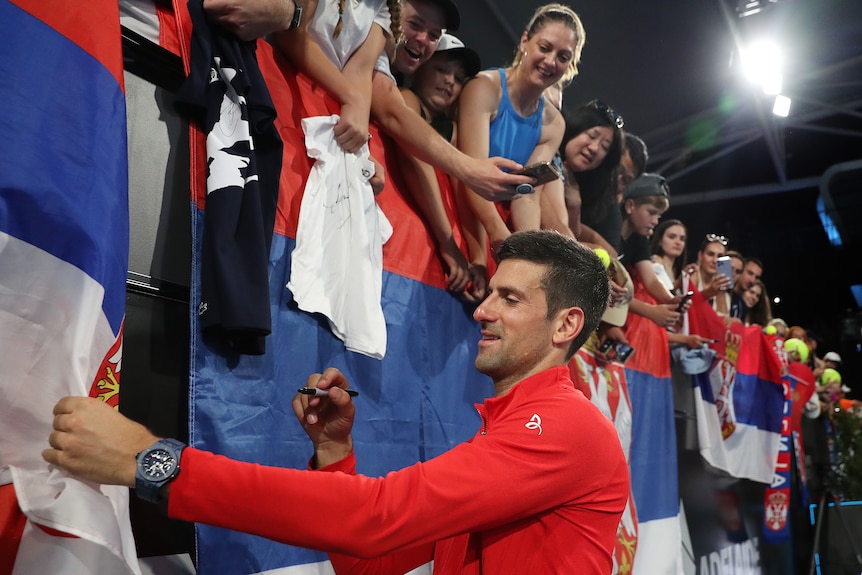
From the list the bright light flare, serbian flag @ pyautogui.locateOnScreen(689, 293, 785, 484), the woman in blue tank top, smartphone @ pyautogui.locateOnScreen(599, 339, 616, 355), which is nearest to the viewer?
the woman in blue tank top

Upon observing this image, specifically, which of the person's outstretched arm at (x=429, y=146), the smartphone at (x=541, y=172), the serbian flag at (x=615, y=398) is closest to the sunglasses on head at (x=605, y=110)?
the serbian flag at (x=615, y=398)

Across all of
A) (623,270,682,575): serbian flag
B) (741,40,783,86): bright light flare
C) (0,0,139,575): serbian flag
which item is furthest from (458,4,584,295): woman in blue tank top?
(741,40,783,86): bright light flare

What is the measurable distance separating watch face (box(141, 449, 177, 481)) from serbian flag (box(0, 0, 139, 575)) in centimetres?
31

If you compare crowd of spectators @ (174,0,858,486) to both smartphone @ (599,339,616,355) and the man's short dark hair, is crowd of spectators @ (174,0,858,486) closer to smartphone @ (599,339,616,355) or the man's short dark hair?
smartphone @ (599,339,616,355)

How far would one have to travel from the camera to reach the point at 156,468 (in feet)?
3.74

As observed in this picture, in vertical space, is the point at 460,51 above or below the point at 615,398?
above

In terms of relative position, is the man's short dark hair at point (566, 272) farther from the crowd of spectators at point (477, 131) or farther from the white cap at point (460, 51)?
the white cap at point (460, 51)

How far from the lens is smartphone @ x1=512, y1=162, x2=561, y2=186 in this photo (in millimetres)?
2256

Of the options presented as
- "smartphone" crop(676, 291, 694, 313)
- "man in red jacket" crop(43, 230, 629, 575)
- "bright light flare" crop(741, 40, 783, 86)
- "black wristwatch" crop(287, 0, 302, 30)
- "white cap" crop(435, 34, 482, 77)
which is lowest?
"man in red jacket" crop(43, 230, 629, 575)

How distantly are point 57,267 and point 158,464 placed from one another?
503mm

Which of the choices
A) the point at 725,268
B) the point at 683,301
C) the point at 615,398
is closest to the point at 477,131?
the point at 615,398

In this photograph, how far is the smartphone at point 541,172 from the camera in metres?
2.26

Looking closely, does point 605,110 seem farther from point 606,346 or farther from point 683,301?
point 683,301

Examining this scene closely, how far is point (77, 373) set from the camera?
4.70 ft
